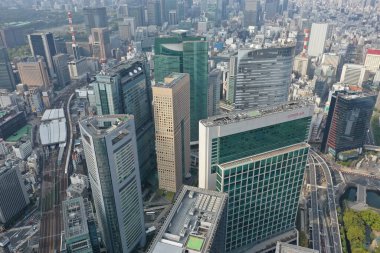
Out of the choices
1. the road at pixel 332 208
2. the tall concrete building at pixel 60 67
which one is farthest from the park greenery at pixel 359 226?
the tall concrete building at pixel 60 67

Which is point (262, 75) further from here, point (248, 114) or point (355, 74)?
point (355, 74)

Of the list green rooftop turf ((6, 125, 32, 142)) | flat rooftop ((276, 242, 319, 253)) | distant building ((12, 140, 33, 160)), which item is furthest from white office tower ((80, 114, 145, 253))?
green rooftop turf ((6, 125, 32, 142))

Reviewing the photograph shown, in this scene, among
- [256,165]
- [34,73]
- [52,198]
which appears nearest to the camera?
[256,165]

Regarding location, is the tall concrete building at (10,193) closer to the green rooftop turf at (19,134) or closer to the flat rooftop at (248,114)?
the green rooftop turf at (19,134)

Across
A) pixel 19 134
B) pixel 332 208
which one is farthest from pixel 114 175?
pixel 19 134

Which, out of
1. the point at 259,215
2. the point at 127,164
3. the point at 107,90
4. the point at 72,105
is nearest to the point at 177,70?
the point at 107,90

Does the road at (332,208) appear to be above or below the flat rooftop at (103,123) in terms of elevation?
below

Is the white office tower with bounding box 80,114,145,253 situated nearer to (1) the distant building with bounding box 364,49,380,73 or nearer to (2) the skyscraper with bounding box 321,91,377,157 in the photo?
(2) the skyscraper with bounding box 321,91,377,157
